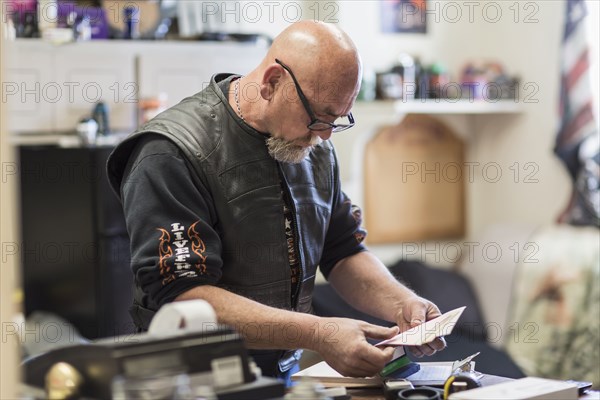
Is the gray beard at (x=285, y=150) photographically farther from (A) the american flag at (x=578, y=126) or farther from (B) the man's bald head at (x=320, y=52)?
(A) the american flag at (x=578, y=126)

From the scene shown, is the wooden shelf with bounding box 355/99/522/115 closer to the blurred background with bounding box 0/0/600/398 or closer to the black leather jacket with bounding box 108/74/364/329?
the blurred background with bounding box 0/0/600/398

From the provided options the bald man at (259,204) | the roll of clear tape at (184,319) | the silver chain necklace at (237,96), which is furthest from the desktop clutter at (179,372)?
the silver chain necklace at (237,96)

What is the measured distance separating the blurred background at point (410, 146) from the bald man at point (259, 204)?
1.60 m

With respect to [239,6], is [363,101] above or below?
below

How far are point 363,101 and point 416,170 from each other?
84 cm

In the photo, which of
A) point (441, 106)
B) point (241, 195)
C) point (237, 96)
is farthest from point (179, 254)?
point (441, 106)

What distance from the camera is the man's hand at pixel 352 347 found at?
2105mm

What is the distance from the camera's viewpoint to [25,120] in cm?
438

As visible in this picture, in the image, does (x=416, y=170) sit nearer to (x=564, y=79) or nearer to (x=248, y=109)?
A: (x=564, y=79)

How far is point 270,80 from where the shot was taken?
7.97ft

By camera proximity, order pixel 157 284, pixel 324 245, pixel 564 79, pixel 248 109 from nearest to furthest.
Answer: pixel 157 284 < pixel 248 109 < pixel 324 245 < pixel 564 79

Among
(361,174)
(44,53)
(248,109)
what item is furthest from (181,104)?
(361,174)

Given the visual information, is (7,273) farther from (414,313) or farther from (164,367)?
(414,313)

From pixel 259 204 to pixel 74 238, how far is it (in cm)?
211
